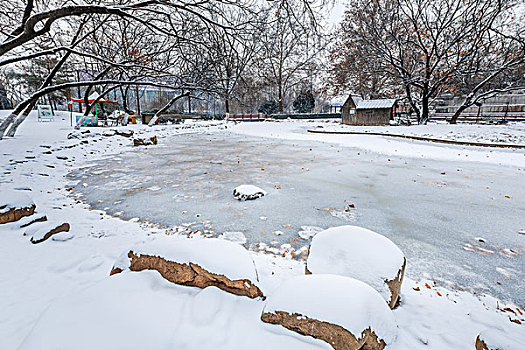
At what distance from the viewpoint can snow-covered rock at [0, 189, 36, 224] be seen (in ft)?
11.1

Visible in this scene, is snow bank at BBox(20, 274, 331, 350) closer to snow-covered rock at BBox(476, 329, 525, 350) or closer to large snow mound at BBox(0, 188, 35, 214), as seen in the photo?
snow-covered rock at BBox(476, 329, 525, 350)

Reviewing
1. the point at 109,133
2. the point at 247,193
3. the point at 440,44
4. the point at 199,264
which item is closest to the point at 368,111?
the point at 440,44

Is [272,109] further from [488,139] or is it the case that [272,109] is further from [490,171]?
[490,171]

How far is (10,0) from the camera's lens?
9094 millimetres

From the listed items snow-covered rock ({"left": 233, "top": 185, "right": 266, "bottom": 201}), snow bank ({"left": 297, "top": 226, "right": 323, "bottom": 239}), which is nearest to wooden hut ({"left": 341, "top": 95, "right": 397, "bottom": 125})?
snow-covered rock ({"left": 233, "top": 185, "right": 266, "bottom": 201})

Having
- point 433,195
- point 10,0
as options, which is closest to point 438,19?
point 433,195

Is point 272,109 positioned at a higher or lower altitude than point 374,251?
higher

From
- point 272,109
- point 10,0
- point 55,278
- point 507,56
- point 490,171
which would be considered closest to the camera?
point 55,278

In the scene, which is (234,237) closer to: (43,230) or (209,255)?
(209,255)

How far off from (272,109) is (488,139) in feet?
101

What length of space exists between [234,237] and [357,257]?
69.7 inches

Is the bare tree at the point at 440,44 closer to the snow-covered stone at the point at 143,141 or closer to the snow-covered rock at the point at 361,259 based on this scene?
the snow-covered stone at the point at 143,141

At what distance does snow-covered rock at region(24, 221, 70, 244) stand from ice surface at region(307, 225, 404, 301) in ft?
10.5

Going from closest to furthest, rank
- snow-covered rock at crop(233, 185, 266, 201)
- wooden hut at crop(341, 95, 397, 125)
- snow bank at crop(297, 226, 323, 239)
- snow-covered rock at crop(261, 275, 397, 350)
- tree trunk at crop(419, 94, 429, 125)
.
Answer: snow-covered rock at crop(261, 275, 397, 350), snow bank at crop(297, 226, 323, 239), snow-covered rock at crop(233, 185, 266, 201), tree trunk at crop(419, 94, 429, 125), wooden hut at crop(341, 95, 397, 125)
